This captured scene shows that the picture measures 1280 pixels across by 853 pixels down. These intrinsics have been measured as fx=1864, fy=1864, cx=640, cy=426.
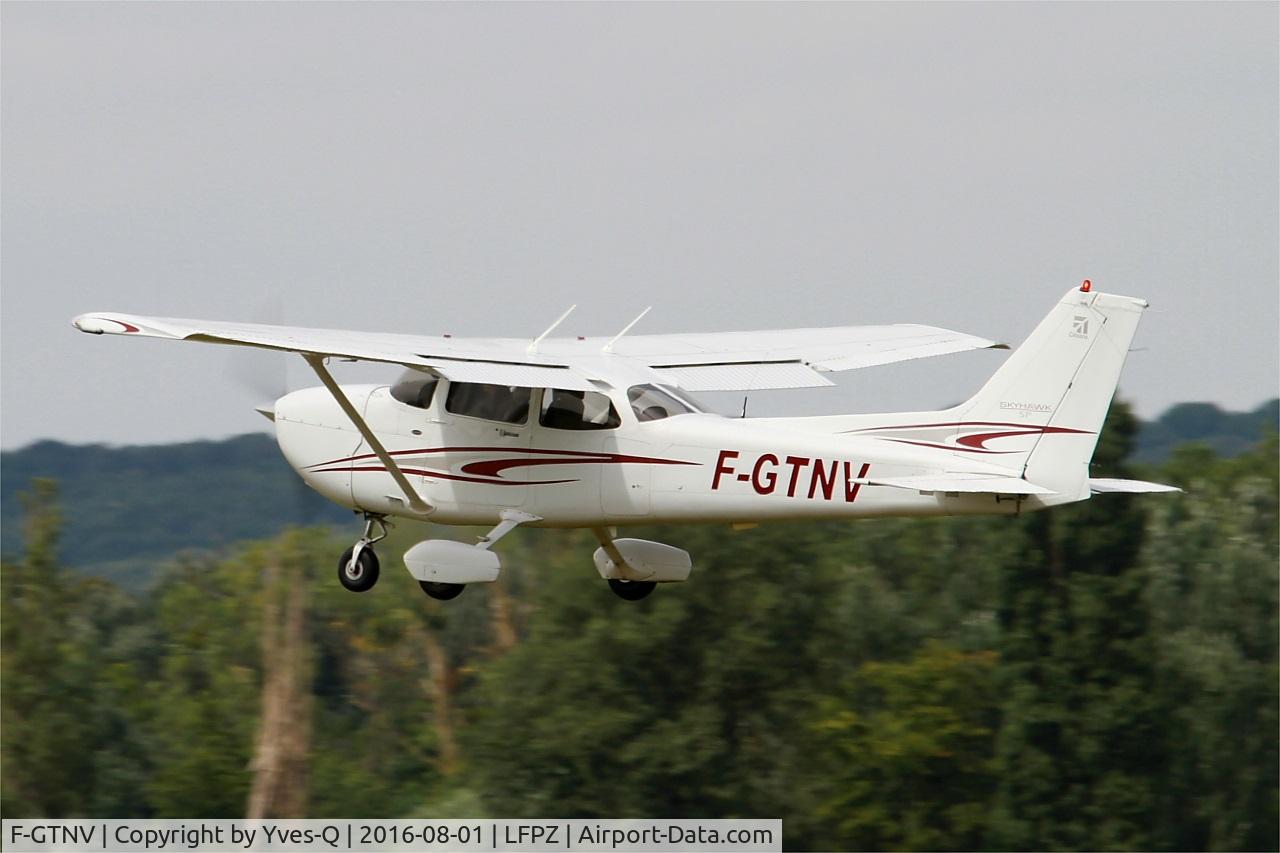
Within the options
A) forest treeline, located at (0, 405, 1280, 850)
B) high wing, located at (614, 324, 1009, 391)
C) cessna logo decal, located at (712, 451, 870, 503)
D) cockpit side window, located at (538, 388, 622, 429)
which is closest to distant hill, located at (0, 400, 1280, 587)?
forest treeline, located at (0, 405, 1280, 850)

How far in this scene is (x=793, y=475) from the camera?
13.3m

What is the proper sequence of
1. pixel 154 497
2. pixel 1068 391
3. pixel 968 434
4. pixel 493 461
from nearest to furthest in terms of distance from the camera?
pixel 1068 391, pixel 968 434, pixel 493 461, pixel 154 497

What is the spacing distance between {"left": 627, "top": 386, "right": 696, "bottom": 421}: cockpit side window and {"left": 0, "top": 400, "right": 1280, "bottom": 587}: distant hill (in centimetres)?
7641

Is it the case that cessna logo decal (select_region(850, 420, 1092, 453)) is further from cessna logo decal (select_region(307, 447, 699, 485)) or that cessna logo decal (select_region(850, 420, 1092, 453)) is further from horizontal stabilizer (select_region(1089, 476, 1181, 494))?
cessna logo decal (select_region(307, 447, 699, 485))

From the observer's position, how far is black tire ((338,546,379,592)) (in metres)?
14.9

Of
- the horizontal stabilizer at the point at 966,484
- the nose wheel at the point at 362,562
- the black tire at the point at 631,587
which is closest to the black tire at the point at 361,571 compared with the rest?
the nose wheel at the point at 362,562

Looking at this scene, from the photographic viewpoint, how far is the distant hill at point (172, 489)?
96.8m

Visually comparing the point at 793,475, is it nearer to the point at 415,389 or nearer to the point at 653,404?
the point at 653,404

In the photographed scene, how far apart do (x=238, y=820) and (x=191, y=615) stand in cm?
1561

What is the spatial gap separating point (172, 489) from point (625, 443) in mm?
98481

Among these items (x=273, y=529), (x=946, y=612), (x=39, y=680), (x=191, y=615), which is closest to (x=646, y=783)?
(x=946, y=612)

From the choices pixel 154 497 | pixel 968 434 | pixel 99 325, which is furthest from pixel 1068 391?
pixel 154 497

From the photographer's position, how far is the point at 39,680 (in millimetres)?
48312

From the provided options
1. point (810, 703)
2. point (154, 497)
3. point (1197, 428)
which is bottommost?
point (154, 497)
